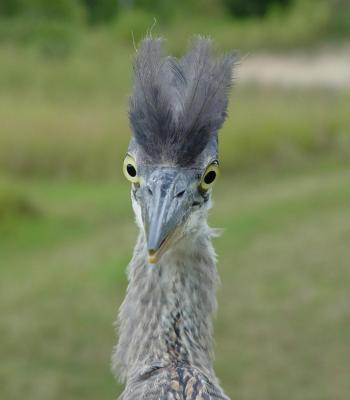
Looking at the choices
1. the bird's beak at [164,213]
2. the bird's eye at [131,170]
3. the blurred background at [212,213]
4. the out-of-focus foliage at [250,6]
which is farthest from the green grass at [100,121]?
the bird's beak at [164,213]

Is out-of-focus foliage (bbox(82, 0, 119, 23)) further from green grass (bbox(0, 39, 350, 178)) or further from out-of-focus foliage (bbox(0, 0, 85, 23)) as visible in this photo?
green grass (bbox(0, 39, 350, 178))

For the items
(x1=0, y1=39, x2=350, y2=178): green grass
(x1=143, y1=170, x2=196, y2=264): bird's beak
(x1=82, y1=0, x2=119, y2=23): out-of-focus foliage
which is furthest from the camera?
(x1=82, y1=0, x2=119, y2=23): out-of-focus foliage

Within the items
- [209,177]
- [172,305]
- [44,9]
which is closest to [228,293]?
[172,305]

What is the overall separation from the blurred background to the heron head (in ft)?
0.85

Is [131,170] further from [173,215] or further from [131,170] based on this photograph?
[173,215]

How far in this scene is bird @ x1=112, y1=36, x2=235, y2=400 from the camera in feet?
8.64

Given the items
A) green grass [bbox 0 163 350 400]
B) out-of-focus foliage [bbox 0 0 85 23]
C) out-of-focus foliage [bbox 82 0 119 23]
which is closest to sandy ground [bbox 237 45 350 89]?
out-of-focus foliage [bbox 0 0 85 23]

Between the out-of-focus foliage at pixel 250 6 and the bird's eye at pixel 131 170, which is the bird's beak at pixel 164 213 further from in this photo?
the out-of-focus foliage at pixel 250 6

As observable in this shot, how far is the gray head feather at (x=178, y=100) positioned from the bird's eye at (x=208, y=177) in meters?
0.07

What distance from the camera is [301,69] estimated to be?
2031 cm

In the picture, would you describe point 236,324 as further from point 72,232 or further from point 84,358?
point 72,232

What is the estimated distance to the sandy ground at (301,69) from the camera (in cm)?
1877

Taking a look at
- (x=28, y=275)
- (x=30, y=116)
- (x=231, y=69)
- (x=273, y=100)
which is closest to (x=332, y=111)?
(x=273, y=100)

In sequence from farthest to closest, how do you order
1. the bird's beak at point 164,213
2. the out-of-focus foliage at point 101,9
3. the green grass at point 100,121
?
the out-of-focus foliage at point 101,9
the green grass at point 100,121
the bird's beak at point 164,213
